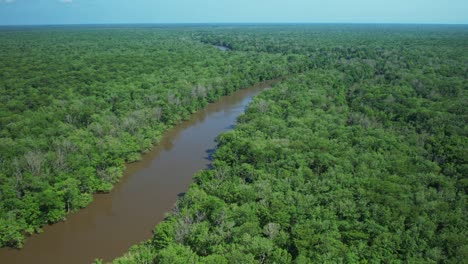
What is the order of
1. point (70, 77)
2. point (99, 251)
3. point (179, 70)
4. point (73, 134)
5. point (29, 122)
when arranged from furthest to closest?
point (179, 70) → point (70, 77) → point (29, 122) → point (73, 134) → point (99, 251)

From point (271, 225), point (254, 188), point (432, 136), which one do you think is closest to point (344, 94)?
point (432, 136)

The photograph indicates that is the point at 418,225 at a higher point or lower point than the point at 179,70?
lower

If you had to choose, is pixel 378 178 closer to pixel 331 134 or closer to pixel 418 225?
pixel 418 225

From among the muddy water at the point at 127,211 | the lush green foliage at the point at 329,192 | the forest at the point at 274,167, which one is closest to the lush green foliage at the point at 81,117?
the forest at the point at 274,167

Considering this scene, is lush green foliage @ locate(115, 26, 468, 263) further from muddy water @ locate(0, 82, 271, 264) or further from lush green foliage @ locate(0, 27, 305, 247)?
lush green foliage @ locate(0, 27, 305, 247)

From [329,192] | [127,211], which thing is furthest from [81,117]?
[329,192]

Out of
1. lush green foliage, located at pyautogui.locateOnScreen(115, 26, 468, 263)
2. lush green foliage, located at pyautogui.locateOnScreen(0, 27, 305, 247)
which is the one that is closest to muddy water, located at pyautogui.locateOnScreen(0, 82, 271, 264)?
lush green foliage, located at pyautogui.locateOnScreen(0, 27, 305, 247)

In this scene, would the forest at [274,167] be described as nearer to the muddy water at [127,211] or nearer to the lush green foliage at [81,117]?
the lush green foliage at [81,117]
